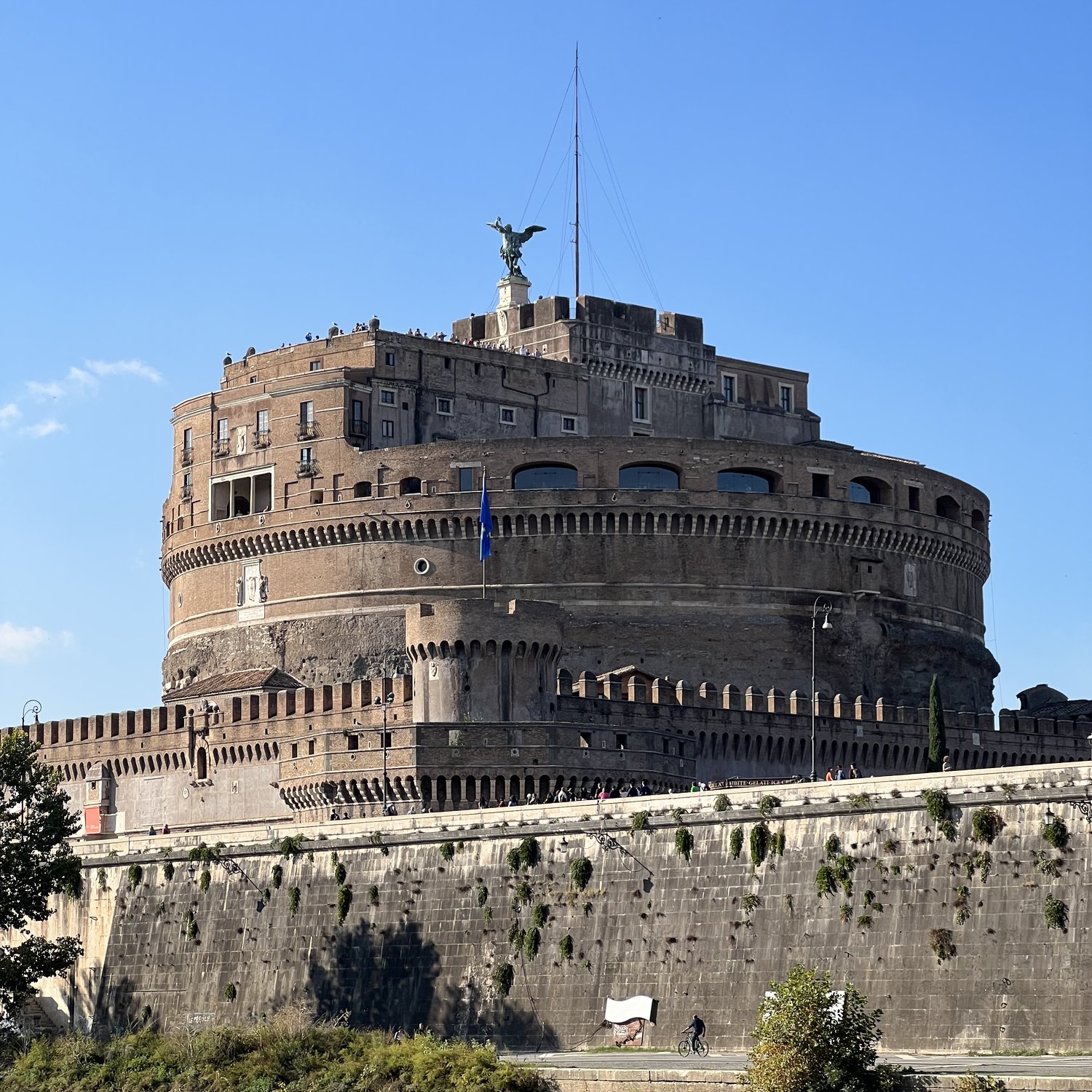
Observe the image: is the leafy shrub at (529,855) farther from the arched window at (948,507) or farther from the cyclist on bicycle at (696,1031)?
the arched window at (948,507)

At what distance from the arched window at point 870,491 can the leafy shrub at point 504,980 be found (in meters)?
42.1

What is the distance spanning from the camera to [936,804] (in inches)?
1732

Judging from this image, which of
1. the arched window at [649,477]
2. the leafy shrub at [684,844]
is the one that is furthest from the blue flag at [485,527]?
the leafy shrub at [684,844]

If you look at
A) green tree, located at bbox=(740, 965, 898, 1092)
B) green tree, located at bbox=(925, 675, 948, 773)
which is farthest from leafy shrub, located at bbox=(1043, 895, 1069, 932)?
green tree, located at bbox=(925, 675, 948, 773)

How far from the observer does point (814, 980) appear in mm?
40188

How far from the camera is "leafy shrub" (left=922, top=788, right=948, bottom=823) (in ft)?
144

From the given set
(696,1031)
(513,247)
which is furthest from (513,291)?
(696,1031)

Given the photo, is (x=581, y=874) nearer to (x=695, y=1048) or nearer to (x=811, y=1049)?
(x=695, y=1048)

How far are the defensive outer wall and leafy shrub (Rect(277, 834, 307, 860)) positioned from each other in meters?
0.10

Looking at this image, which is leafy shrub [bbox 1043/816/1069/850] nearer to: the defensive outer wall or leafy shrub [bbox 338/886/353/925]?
the defensive outer wall

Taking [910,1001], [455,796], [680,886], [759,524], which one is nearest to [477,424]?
[759,524]

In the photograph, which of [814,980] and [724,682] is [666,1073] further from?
[724,682]

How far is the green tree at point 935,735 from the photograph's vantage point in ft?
A: 242

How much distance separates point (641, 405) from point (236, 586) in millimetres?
17009
